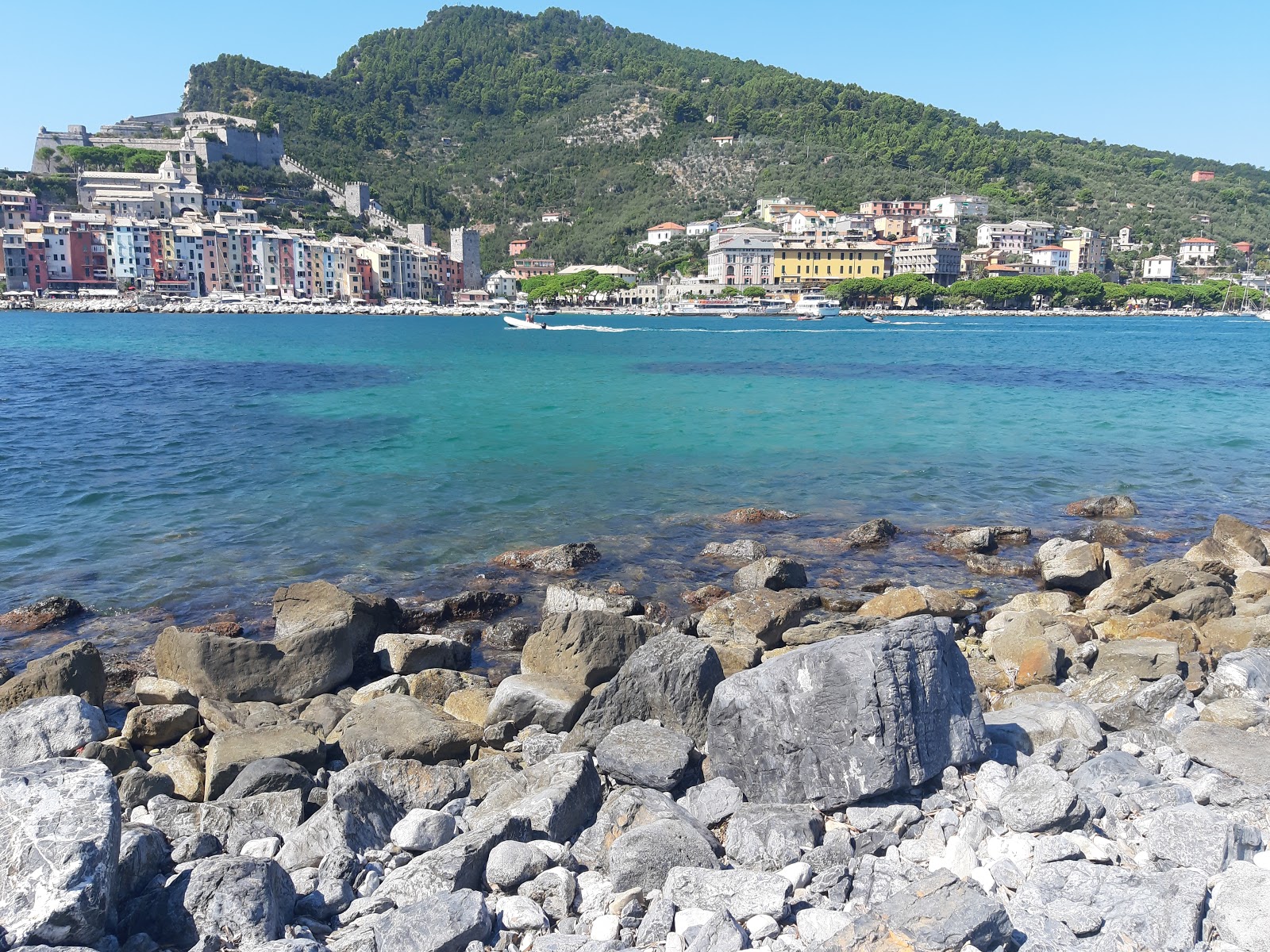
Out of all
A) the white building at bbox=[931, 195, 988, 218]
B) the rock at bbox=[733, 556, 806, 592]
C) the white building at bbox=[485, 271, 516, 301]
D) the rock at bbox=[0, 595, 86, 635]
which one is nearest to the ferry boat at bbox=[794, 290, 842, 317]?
the white building at bbox=[931, 195, 988, 218]

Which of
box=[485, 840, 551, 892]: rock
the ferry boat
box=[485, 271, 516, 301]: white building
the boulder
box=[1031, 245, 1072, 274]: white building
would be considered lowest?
the boulder

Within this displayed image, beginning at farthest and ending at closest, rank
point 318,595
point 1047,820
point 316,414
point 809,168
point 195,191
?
point 809,168 → point 195,191 → point 316,414 → point 318,595 → point 1047,820

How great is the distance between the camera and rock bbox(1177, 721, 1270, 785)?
16.2 ft

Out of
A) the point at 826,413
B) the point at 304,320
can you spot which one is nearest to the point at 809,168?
the point at 304,320

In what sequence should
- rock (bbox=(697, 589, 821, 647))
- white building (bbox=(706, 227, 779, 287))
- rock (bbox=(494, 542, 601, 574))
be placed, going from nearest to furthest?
rock (bbox=(697, 589, 821, 647))
rock (bbox=(494, 542, 601, 574))
white building (bbox=(706, 227, 779, 287))

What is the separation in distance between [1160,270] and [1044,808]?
14705 centimetres

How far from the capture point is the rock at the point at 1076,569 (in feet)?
33.8

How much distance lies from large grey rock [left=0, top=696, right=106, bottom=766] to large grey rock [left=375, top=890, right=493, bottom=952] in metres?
2.91

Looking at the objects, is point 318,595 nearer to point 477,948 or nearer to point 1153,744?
point 477,948

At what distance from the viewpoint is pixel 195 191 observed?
12481 cm

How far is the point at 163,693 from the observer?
714 centimetres

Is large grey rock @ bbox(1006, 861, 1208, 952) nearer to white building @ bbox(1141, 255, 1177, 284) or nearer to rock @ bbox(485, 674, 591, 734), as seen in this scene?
rock @ bbox(485, 674, 591, 734)

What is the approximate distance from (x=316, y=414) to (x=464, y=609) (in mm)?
17560

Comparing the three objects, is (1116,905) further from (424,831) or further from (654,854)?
(424,831)
